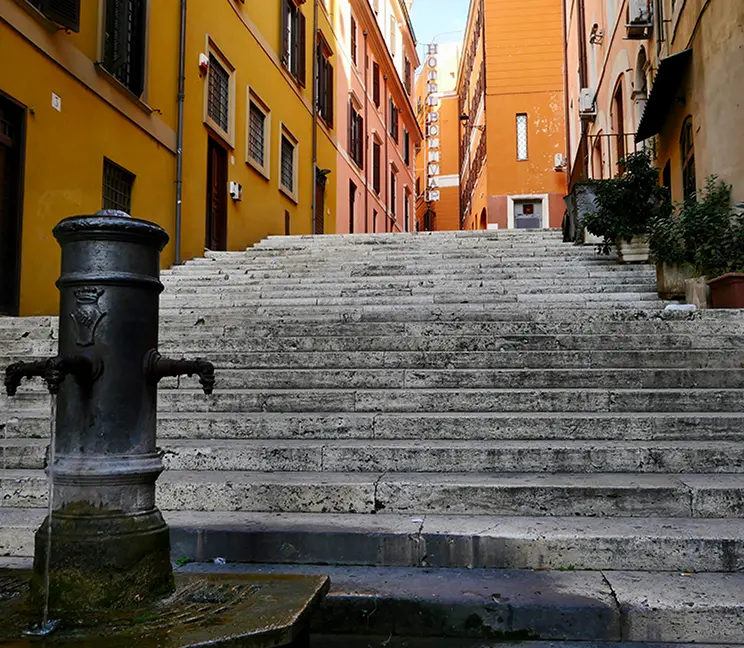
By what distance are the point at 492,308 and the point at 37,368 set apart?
5435 millimetres

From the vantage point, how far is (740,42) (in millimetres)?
8500

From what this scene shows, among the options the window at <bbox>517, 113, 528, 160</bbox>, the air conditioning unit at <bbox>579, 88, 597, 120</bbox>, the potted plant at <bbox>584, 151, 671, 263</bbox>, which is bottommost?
the potted plant at <bbox>584, 151, 671, 263</bbox>

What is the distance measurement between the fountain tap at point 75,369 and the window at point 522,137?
92.0 feet

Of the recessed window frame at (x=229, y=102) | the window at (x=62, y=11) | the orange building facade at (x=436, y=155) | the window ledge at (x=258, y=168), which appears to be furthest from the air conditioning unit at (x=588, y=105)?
the orange building facade at (x=436, y=155)

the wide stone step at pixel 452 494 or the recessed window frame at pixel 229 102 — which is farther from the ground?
the recessed window frame at pixel 229 102

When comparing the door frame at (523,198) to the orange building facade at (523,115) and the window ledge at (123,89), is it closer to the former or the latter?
the orange building facade at (523,115)

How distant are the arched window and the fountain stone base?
9.49 m

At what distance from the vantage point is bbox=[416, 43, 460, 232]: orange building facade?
43.8 m

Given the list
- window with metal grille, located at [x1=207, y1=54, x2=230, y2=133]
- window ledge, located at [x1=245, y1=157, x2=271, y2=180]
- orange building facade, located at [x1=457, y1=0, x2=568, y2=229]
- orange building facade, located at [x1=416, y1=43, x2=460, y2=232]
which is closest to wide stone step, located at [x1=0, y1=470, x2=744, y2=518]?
window with metal grille, located at [x1=207, y1=54, x2=230, y2=133]

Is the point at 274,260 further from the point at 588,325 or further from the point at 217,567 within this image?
the point at 217,567

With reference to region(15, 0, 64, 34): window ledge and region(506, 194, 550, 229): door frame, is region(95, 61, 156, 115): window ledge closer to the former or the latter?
region(15, 0, 64, 34): window ledge

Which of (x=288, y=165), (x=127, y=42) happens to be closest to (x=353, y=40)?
(x=288, y=165)

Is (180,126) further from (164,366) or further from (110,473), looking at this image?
(110,473)

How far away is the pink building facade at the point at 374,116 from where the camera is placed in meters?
22.6
